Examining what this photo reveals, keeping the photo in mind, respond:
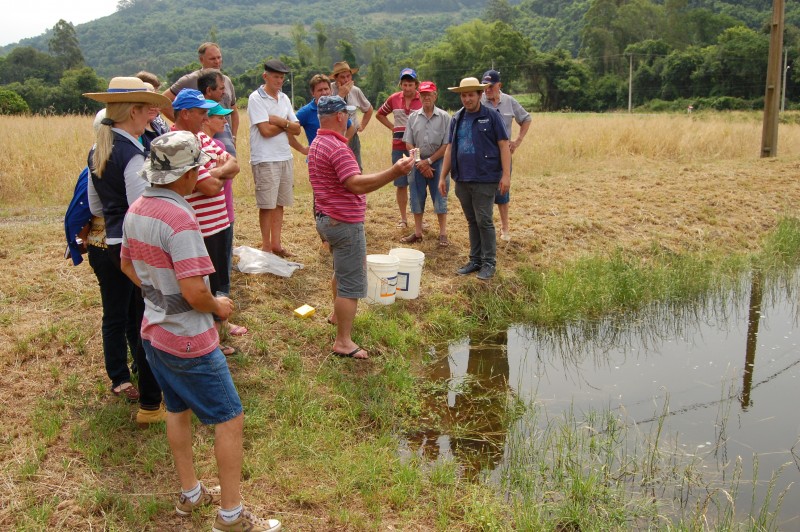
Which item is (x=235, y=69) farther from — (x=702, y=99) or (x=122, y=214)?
(x=122, y=214)

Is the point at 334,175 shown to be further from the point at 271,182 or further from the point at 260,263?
the point at 260,263

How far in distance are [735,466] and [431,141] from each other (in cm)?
421

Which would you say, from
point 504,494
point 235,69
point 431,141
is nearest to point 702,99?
point 431,141

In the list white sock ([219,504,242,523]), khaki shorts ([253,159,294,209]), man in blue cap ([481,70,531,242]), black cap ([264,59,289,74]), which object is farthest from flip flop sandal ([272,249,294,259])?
white sock ([219,504,242,523])

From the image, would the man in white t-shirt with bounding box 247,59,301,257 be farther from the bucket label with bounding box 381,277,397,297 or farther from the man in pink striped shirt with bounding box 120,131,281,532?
the man in pink striped shirt with bounding box 120,131,281,532

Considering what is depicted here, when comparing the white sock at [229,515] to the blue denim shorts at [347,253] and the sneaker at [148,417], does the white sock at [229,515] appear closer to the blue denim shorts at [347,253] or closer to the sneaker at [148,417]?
the sneaker at [148,417]

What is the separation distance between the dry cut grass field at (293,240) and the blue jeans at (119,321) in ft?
0.72

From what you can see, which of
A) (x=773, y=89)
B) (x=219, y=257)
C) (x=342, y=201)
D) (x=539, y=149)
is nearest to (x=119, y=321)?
(x=219, y=257)

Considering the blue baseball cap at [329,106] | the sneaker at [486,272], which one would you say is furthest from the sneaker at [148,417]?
the sneaker at [486,272]

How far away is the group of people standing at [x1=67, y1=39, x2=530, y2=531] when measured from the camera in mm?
2889

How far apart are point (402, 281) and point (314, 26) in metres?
104

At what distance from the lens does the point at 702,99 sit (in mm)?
45094

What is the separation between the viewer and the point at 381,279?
595 centimetres

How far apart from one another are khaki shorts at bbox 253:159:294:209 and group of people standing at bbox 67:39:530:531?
0.4 inches
